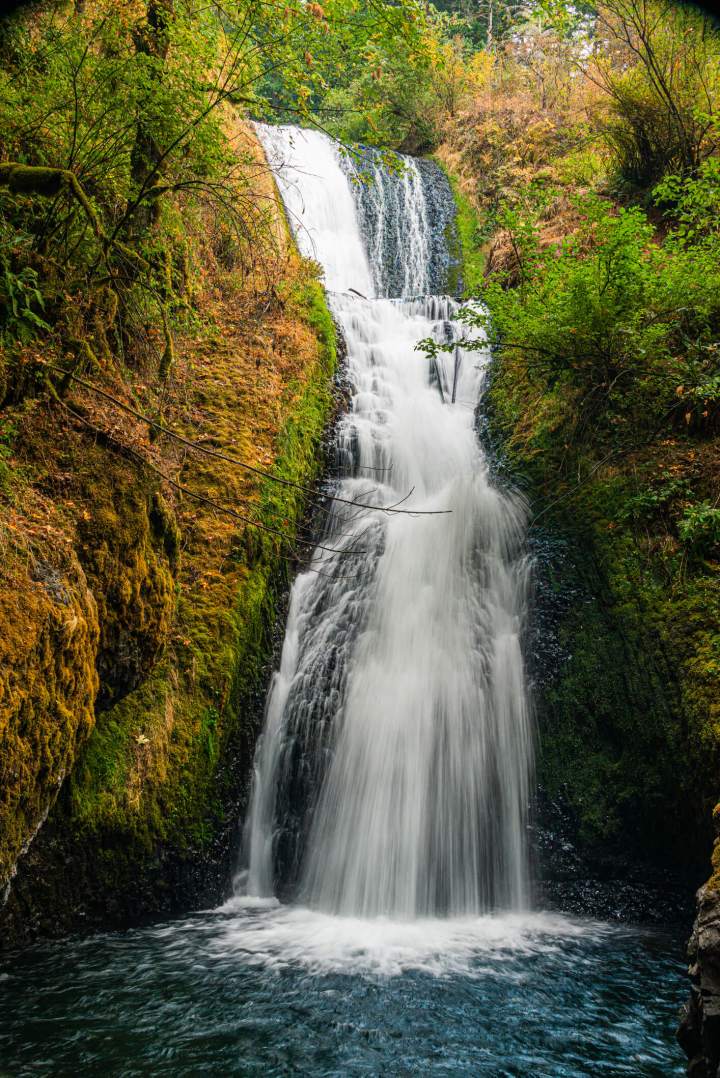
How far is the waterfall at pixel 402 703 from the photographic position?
18.2 ft

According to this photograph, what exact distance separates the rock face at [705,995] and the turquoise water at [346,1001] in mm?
747

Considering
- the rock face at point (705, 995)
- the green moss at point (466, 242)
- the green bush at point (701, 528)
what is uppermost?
the green moss at point (466, 242)

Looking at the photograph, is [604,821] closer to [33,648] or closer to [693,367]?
[693,367]

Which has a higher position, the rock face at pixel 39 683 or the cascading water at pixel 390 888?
the rock face at pixel 39 683

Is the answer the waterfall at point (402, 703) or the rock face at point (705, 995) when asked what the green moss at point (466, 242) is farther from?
the rock face at point (705, 995)

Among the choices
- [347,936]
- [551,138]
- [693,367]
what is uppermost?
[551,138]

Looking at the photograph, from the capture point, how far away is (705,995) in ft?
8.14

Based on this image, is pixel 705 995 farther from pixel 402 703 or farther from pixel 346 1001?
pixel 402 703

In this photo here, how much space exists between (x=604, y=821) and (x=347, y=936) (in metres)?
2.34

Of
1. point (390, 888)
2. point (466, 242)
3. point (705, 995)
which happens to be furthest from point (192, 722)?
point (466, 242)

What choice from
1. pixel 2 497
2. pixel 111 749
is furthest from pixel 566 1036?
pixel 2 497

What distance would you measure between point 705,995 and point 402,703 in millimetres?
3996

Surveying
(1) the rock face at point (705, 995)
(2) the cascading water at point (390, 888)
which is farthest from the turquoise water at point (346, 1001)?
(1) the rock face at point (705, 995)

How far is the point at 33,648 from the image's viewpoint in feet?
12.1
